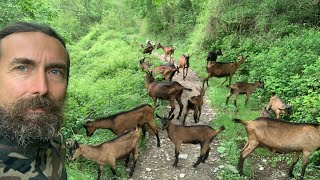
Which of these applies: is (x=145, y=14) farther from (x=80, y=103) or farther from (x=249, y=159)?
(x=249, y=159)

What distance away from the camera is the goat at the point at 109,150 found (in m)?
6.63

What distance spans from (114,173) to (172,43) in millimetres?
24957

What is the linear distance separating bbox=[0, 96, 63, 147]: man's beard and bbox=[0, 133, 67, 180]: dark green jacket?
5cm

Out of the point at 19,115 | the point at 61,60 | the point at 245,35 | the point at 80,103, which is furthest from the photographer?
the point at 245,35

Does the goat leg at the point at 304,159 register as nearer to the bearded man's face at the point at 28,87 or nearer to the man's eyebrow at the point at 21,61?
the bearded man's face at the point at 28,87

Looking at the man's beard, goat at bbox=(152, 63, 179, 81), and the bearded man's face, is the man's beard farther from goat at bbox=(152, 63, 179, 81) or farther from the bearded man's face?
goat at bbox=(152, 63, 179, 81)

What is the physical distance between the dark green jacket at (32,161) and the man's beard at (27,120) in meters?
0.05

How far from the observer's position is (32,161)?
1735 millimetres

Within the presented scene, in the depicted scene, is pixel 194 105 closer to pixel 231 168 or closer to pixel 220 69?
pixel 231 168

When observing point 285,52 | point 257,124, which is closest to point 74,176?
point 257,124

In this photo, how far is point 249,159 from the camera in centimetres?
789

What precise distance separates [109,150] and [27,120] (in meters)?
5.23

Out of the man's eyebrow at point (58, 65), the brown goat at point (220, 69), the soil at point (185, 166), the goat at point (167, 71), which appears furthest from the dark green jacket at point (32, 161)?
the brown goat at point (220, 69)

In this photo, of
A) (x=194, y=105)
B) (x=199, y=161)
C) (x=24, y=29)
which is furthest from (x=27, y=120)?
(x=194, y=105)
